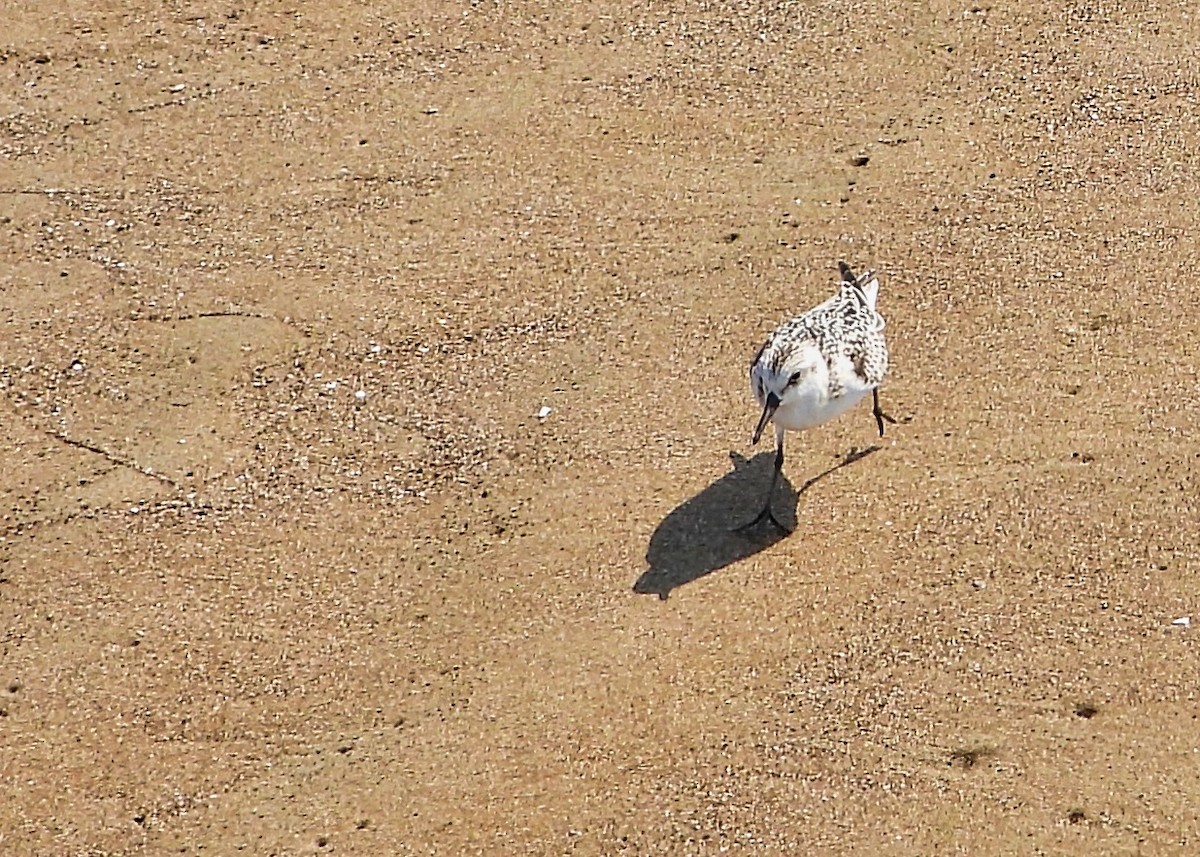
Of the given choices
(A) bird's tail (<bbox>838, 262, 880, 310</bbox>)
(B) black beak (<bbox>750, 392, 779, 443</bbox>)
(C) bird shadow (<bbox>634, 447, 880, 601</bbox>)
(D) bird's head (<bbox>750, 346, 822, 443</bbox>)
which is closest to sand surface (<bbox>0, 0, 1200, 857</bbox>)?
(C) bird shadow (<bbox>634, 447, 880, 601</bbox>)

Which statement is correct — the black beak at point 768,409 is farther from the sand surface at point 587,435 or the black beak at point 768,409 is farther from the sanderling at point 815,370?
the sand surface at point 587,435

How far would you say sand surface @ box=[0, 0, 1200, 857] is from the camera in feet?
25.2

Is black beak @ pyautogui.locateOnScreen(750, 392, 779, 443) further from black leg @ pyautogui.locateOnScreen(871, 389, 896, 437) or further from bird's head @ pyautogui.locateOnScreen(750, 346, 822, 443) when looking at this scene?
black leg @ pyautogui.locateOnScreen(871, 389, 896, 437)

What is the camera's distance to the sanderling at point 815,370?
8305 mm

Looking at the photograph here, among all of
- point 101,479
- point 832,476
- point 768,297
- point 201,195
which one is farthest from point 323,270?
point 832,476

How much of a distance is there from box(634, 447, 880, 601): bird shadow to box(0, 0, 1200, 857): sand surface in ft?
0.08

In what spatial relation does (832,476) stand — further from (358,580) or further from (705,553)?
(358,580)

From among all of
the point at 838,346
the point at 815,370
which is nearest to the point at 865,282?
the point at 838,346

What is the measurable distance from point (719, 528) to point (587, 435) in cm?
100

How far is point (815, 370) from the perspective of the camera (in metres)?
8.32

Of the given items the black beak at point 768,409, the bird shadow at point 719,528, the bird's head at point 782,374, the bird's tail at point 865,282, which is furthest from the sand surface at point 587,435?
the bird's head at point 782,374

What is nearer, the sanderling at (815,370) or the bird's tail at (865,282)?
the sanderling at (815,370)

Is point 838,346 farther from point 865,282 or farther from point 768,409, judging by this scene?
point 865,282

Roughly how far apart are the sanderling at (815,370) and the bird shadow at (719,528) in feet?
0.32
